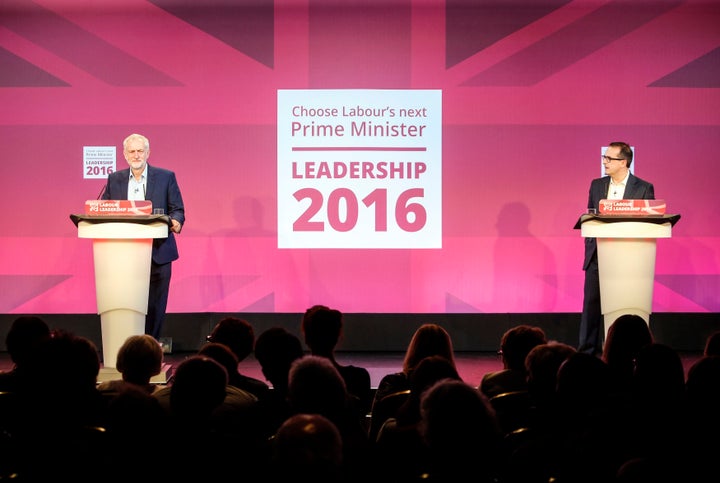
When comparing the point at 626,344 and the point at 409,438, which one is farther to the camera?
the point at 626,344

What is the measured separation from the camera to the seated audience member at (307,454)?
1.63m

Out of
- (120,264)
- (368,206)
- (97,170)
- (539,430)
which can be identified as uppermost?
(97,170)

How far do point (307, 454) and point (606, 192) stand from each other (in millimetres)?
4548

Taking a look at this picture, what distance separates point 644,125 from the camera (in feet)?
23.1

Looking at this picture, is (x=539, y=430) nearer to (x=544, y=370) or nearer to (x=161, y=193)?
Answer: (x=544, y=370)

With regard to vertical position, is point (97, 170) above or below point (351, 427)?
above

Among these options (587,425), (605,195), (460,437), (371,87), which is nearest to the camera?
(460,437)

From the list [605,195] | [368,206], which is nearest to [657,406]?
[605,195]

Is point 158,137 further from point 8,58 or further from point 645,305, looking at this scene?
point 645,305

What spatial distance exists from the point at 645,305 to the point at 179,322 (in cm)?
392

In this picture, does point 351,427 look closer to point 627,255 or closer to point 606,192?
point 627,255

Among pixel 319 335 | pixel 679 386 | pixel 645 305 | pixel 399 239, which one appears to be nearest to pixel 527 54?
pixel 399 239

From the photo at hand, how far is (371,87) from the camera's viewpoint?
7.04 metres

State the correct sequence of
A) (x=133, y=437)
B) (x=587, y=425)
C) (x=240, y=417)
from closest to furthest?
(x=133, y=437) → (x=587, y=425) → (x=240, y=417)
